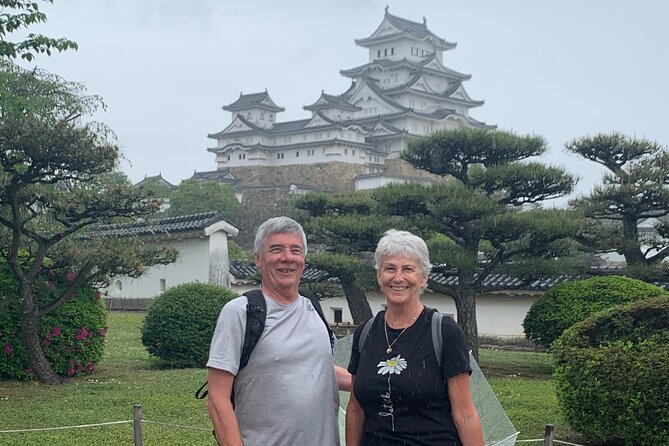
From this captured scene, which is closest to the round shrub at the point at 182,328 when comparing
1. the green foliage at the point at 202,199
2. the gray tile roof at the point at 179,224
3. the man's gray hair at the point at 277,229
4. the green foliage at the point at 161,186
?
the gray tile roof at the point at 179,224

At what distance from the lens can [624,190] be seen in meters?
13.3

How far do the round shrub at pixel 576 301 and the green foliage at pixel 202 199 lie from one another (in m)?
29.8

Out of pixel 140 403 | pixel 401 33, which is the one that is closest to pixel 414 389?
pixel 140 403

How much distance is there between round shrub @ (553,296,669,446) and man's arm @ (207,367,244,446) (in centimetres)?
384

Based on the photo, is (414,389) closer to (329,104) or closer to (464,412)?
(464,412)

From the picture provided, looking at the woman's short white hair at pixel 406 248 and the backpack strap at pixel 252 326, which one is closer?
the backpack strap at pixel 252 326

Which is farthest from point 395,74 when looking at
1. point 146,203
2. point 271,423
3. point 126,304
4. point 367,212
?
point 271,423

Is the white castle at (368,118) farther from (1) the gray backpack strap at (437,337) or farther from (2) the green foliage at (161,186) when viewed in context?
(1) the gray backpack strap at (437,337)

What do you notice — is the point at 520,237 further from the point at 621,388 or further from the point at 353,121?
the point at 353,121

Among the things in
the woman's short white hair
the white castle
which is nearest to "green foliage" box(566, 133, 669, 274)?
the woman's short white hair

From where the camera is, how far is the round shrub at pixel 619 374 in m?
5.76

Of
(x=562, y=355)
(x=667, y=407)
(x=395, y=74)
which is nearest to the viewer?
(x=667, y=407)

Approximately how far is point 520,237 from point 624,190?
94.4 inches

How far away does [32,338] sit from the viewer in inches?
392
